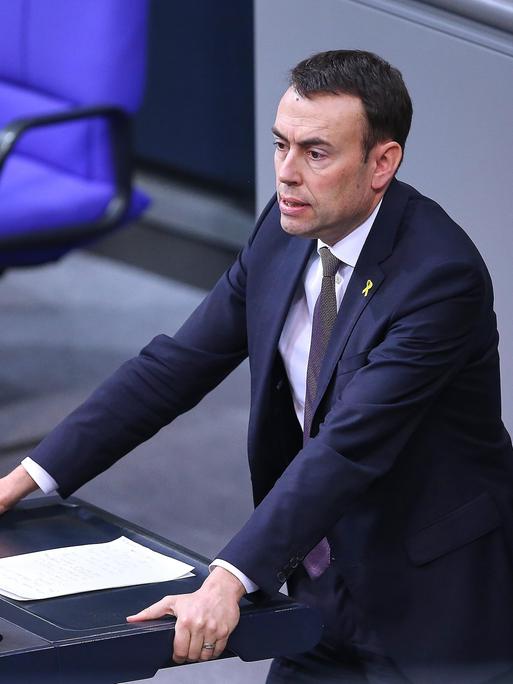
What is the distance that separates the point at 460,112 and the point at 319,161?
1.06 metres

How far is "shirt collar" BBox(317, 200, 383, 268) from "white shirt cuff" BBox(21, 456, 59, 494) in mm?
494

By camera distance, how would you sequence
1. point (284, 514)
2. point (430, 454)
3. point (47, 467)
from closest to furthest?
point (284, 514) < point (430, 454) < point (47, 467)

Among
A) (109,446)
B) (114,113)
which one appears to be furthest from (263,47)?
(109,446)

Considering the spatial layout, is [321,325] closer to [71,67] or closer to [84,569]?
[84,569]

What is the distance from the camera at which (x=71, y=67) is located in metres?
3.82

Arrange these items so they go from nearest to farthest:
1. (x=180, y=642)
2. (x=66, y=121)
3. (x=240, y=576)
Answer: (x=180, y=642) < (x=240, y=576) < (x=66, y=121)

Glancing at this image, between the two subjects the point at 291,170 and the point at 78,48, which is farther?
the point at 78,48

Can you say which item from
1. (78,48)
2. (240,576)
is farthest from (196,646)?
(78,48)

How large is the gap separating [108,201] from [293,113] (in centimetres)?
188

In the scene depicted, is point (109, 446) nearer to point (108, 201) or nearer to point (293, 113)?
point (293, 113)

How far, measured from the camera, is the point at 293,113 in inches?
76.0

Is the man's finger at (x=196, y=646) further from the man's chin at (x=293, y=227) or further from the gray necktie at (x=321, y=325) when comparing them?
the man's chin at (x=293, y=227)

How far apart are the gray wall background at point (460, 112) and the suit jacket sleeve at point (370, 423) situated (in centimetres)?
98

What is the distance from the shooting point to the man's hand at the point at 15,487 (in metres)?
2.09
